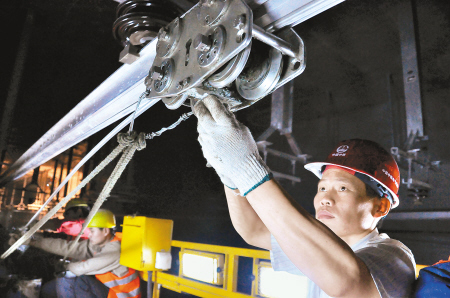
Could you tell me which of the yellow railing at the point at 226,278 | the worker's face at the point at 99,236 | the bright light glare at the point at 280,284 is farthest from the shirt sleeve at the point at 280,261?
the worker's face at the point at 99,236

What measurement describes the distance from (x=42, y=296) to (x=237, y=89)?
15.9ft

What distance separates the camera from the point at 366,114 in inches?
265

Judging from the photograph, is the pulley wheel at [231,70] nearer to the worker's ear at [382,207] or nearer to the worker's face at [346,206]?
the worker's face at [346,206]

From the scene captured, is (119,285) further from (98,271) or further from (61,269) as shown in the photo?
(61,269)

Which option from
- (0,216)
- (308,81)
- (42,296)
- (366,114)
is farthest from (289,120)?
(0,216)

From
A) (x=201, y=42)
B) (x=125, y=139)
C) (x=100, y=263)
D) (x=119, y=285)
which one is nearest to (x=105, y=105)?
(x=125, y=139)

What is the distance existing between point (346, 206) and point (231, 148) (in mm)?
733

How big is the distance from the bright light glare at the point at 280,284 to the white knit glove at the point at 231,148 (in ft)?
5.34

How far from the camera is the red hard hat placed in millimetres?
1396

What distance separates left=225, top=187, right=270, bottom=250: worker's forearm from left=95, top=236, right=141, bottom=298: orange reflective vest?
299cm

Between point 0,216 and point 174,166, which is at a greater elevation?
point 174,166

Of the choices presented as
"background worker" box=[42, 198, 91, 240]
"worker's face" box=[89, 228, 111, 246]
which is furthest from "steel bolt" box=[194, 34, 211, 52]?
"background worker" box=[42, 198, 91, 240]

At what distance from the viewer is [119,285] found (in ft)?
12.8

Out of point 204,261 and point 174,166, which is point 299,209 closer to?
point 204,261
